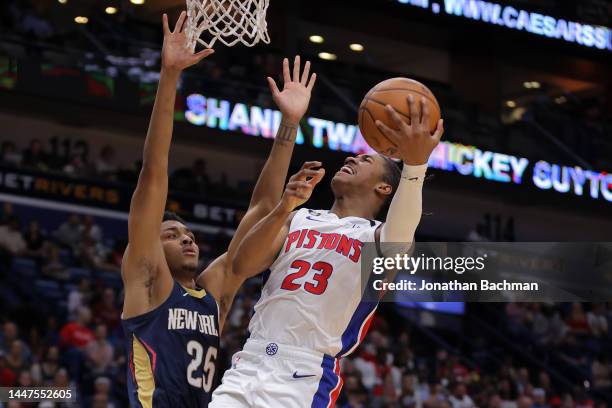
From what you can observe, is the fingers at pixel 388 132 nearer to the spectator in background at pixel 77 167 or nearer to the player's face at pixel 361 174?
the player's face at pixel 361 174

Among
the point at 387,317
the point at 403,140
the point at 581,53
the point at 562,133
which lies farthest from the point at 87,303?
the point at 581,53

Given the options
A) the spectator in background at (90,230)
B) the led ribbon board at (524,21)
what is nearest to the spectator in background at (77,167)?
the spectator in background at (90,230)

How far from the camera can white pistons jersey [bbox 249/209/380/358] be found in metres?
5.30

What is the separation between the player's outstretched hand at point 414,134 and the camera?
4.70 metres

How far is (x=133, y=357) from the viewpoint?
212 inches

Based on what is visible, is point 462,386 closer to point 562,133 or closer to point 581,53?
point 562,133

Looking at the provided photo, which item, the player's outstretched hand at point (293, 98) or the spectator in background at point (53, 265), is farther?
the spectator in background at point (53, 265)

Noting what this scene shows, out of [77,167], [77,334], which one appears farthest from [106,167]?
[77,334]

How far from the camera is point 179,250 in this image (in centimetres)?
569

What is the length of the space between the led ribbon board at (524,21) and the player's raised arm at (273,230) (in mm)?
15329

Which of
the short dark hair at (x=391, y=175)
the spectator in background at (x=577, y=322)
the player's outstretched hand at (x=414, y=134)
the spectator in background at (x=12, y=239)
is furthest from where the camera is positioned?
the spectator in background at (x=577, y=322)

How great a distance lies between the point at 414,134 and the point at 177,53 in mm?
1119

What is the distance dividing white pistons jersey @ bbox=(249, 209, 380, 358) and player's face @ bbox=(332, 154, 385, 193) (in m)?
0.19

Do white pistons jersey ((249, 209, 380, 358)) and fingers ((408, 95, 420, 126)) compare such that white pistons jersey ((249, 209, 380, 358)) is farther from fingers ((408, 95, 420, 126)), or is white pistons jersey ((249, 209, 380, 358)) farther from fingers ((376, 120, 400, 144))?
fingers ((408, 95, 420, 126))
